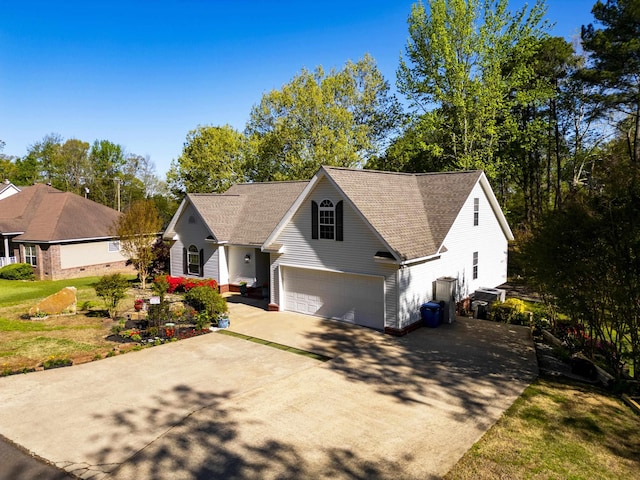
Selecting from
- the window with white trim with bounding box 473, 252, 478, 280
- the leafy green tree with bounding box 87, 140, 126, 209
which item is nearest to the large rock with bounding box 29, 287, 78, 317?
the window with white trim with bounding box 473, 252, 478, 280

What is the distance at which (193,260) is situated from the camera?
2691 centimetres

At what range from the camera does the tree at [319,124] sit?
130 ft

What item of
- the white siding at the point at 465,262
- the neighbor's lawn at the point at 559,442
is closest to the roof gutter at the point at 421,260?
the white siding at the point at 465,262

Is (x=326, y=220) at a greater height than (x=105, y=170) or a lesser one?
lesser

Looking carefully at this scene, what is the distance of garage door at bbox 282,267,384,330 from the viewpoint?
17.3 meters

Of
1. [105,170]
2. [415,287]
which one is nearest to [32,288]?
[415,287]

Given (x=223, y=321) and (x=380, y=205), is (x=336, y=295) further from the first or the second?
(x=223, y=321)

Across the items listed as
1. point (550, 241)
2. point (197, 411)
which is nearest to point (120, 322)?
point (197, 411)

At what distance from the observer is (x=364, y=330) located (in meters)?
17.2

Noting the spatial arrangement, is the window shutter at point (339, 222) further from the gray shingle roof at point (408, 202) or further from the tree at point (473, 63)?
the tree at point (473, 63)

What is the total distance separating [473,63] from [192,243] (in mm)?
24289

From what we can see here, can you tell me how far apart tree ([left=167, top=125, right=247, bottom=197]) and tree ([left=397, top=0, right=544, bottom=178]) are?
66.0 feet

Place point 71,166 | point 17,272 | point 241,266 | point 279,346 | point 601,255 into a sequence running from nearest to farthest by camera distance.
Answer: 1. point 601,255
2. point 279,346
3. point 241,266
4. point 17,272
5. point 71,166

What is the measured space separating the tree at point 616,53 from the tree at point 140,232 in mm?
29846
